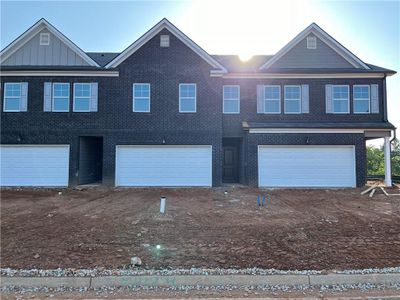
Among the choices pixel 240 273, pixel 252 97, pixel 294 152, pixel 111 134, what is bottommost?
pixel 240 273

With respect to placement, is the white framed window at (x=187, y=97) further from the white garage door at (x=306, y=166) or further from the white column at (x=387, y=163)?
the white column at (x=387, y=163)

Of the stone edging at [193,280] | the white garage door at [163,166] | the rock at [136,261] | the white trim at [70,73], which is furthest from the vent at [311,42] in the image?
the rock at [136,261]

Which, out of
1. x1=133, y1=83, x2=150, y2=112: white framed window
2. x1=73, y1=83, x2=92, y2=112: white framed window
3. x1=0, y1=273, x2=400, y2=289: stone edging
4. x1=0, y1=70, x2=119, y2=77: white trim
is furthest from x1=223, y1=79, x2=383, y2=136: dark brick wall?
x1=0, y1=273, x2=400, y2=289: stone edging

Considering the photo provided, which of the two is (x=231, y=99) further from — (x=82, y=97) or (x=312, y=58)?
(x=82, y=97)

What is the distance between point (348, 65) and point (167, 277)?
15608 millimetres

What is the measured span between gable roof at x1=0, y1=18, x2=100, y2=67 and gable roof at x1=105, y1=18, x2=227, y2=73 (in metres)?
1.41

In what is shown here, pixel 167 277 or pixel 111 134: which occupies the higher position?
pixel 111 134

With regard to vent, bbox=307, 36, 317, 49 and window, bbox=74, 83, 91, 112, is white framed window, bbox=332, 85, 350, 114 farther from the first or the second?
window, bbox=74, 83, 91, 112

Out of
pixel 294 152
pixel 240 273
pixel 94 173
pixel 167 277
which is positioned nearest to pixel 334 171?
pixel 294 152

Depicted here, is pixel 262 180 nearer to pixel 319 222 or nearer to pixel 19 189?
pixel 319 222

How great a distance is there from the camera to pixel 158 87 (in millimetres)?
14852

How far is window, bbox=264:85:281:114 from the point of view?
15414mm

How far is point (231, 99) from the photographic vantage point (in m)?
15.5

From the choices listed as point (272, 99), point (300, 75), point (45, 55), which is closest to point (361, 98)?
point (300, 75)
